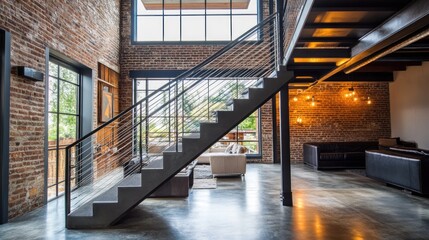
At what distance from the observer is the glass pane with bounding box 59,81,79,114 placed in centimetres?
578

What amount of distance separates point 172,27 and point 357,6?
7335 millimetres

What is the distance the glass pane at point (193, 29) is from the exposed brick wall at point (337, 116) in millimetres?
3821

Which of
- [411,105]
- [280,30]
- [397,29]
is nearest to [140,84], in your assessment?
[280,30]

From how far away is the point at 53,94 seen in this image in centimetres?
541

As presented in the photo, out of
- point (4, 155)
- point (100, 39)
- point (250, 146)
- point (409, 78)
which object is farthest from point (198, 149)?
point (409, 78)

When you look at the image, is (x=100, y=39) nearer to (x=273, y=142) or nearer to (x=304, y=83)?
(x=304, y=83)

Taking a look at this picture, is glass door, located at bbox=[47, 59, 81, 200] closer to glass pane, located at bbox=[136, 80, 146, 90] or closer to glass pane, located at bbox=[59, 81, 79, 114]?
glass pane, located at bbox=[59, 81, 79, 114]

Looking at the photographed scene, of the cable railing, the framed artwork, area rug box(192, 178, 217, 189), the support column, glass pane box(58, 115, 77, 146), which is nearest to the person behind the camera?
the cable railing

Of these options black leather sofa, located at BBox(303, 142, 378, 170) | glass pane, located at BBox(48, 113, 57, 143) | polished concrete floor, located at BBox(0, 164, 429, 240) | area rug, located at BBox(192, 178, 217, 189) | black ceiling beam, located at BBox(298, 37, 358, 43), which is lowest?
polished concrete floor, located at BBox(0, 164, 429, 240)

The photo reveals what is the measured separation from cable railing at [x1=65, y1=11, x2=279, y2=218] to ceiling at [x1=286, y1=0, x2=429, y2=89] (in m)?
0.69

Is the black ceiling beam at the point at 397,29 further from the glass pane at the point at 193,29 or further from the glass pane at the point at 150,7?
the glass pane at the point at 150,7

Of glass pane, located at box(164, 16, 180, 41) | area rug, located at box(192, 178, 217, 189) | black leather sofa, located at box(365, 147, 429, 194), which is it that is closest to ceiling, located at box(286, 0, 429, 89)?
black leather sofa, located at box(365, 147, 429, 194)

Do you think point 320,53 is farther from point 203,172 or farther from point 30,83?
point 30,83

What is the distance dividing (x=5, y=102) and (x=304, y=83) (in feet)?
20.4
